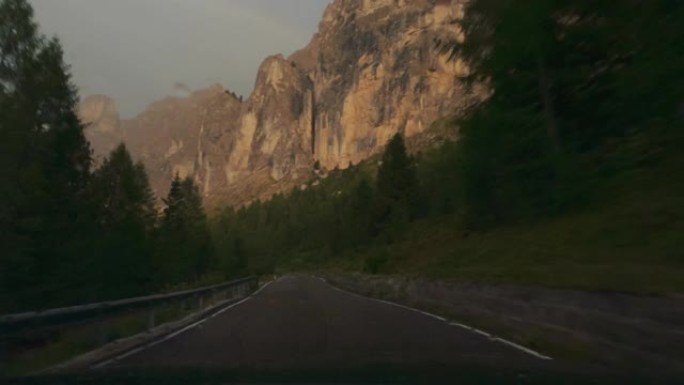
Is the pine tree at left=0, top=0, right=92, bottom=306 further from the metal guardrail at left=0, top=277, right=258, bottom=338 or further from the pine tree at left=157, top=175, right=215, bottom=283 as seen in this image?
the pine tree at left=157, top=175, right=215, bottom=283

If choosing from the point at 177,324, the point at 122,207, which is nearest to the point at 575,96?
the point at 177,324

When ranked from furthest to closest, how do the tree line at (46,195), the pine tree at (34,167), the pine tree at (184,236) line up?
the pine tree at (184,236), the tree line at (46,195), the pine tree at (34,167)

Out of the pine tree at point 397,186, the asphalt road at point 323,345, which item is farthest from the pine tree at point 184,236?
the asphalt road at point 323,345

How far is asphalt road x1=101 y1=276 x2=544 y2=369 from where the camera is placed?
11.0 m

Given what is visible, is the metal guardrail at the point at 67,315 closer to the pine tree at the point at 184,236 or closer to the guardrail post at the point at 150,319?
the guardrail post at the point at 150,319

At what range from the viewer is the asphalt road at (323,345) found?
10984 mm

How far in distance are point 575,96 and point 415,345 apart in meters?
22.0

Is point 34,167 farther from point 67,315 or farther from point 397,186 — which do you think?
point 397,186

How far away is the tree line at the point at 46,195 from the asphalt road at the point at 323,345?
974cm

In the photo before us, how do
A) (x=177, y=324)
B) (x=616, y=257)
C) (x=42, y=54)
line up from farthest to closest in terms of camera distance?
1. (x=42, y=54)
2. (x=177, y=324)
3. (x=616, y=257)

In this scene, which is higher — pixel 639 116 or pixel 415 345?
pixel 639 116

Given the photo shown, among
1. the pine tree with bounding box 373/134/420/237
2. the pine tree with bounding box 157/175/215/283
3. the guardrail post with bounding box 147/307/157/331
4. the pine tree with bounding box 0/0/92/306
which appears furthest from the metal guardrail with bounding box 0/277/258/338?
the pine tree with bounding box 373/134/420/237

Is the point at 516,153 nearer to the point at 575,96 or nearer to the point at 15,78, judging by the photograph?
the point at 575,96

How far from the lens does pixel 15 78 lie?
31.1m
